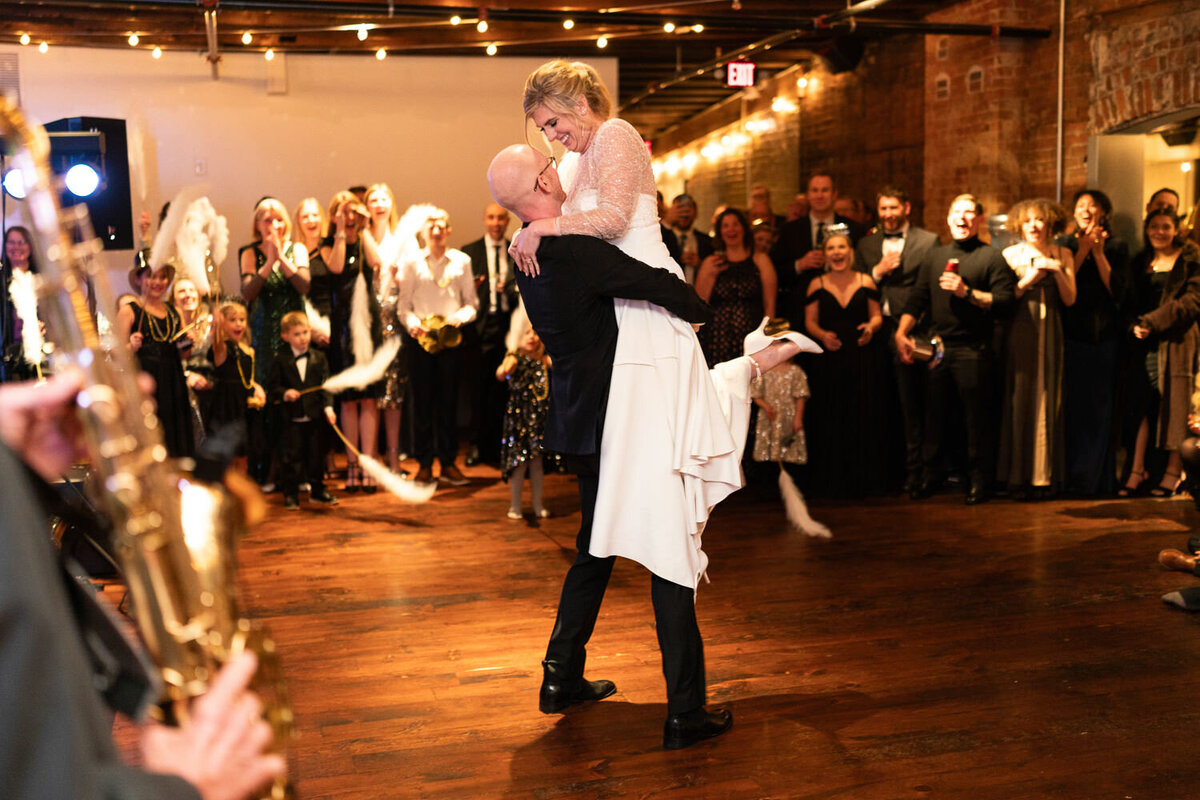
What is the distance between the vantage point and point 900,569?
4438mm

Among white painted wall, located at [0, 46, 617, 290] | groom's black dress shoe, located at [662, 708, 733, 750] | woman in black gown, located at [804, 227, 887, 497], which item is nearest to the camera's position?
groom's black dress shoe, located at [662, 708, 733, 750]

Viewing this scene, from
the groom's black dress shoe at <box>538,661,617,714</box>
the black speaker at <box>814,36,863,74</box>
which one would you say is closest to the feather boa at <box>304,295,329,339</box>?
the groom's black dress shoe at <box>538,661,617,714</box>

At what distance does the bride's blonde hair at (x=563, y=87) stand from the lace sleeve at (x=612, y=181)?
9 centimetres

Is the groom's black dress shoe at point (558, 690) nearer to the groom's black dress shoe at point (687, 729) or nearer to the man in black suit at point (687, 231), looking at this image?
the groom's black dress shoe at point (687, 729)

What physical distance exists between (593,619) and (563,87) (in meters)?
1.37

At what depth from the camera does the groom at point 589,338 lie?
263 centimetres

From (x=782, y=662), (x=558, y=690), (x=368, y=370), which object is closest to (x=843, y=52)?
(x=368, y=370)

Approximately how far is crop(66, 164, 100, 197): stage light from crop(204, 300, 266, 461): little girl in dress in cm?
85

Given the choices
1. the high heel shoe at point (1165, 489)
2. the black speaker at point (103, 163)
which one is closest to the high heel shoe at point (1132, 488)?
the high heel shoe at point (1165, 489)

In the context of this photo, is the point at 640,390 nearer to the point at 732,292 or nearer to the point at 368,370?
the point at 732,292

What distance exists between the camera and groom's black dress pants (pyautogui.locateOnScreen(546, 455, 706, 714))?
2703 millimetres

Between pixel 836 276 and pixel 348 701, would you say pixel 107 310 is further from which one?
pixel 836 276

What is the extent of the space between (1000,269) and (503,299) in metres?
3.08

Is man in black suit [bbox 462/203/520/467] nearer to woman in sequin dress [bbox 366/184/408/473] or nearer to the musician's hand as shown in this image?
woman in sequin dress [bbox 366/184/408/473]
